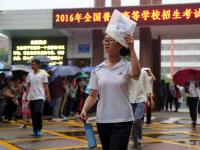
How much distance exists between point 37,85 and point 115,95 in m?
5.69

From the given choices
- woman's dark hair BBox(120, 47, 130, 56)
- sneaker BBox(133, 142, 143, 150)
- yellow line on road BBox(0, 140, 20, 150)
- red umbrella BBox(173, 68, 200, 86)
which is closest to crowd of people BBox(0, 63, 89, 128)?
yellow line on road BBox(0, 140, 20, 150)

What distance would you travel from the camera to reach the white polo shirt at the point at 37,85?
10523 mm

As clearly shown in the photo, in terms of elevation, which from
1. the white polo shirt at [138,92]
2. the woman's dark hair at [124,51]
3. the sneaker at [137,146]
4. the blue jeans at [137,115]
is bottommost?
the sneaker at [137,146]

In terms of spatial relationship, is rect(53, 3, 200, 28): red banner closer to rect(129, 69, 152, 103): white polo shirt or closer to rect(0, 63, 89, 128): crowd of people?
rect(0, 63, 89, 128): crowd of people

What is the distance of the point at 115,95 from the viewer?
506 cm

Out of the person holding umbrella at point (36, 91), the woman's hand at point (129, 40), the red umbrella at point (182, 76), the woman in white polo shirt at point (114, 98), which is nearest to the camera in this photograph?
the woman's hand at point (129, 40)

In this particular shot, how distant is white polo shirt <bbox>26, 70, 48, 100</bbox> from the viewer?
10.5m

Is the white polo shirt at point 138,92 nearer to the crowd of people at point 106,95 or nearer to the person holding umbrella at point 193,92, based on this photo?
the crowd of people at point 106,95

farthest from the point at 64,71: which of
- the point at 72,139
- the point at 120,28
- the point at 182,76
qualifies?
the point at 120,28

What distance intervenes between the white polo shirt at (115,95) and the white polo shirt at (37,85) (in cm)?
554

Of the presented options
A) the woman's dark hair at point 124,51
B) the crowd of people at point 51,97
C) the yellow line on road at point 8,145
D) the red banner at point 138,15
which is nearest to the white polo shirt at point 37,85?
the yellow line on road at point 8,145

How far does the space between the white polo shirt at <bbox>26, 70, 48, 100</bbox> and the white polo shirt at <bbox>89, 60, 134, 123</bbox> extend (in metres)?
5.54

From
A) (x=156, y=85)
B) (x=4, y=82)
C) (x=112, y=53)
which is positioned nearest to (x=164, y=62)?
(x=156, y=85)

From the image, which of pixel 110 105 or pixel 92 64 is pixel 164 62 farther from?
pixel 110 105
